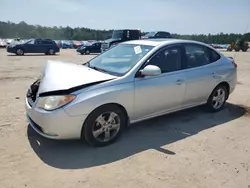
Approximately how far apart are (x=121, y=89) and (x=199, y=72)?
1846 millimetres

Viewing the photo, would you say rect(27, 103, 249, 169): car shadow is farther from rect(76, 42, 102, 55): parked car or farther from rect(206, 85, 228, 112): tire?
rect(76, 42, 102, 55): parked car

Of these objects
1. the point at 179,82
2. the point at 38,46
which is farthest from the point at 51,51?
the point at 179,82

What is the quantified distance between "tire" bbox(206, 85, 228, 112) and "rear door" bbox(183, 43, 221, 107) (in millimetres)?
165

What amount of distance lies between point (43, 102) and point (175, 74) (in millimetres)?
2250

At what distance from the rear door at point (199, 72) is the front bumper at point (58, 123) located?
215 centimetres

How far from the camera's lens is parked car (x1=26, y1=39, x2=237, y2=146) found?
3299mm

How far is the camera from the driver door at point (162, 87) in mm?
3883

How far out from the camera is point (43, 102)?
3.34 metres

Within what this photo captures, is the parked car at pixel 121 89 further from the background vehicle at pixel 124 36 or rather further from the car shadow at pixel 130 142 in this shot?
the background vehicle at pixel 124 36

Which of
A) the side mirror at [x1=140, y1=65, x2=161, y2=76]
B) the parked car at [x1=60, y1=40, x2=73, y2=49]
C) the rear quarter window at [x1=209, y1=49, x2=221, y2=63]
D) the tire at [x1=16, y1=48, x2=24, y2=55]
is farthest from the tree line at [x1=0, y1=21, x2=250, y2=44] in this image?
the side mirror at [x1=140, y1=65, x2=161, y2=76]

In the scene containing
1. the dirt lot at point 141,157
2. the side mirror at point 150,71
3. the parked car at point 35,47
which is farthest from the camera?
the parked car at point 35,47

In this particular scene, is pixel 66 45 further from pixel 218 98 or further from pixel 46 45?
pixel 218 98

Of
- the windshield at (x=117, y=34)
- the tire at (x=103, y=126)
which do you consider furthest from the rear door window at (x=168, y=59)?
the windshield at (x=117, y=34)

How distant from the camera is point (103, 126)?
11.8ft
